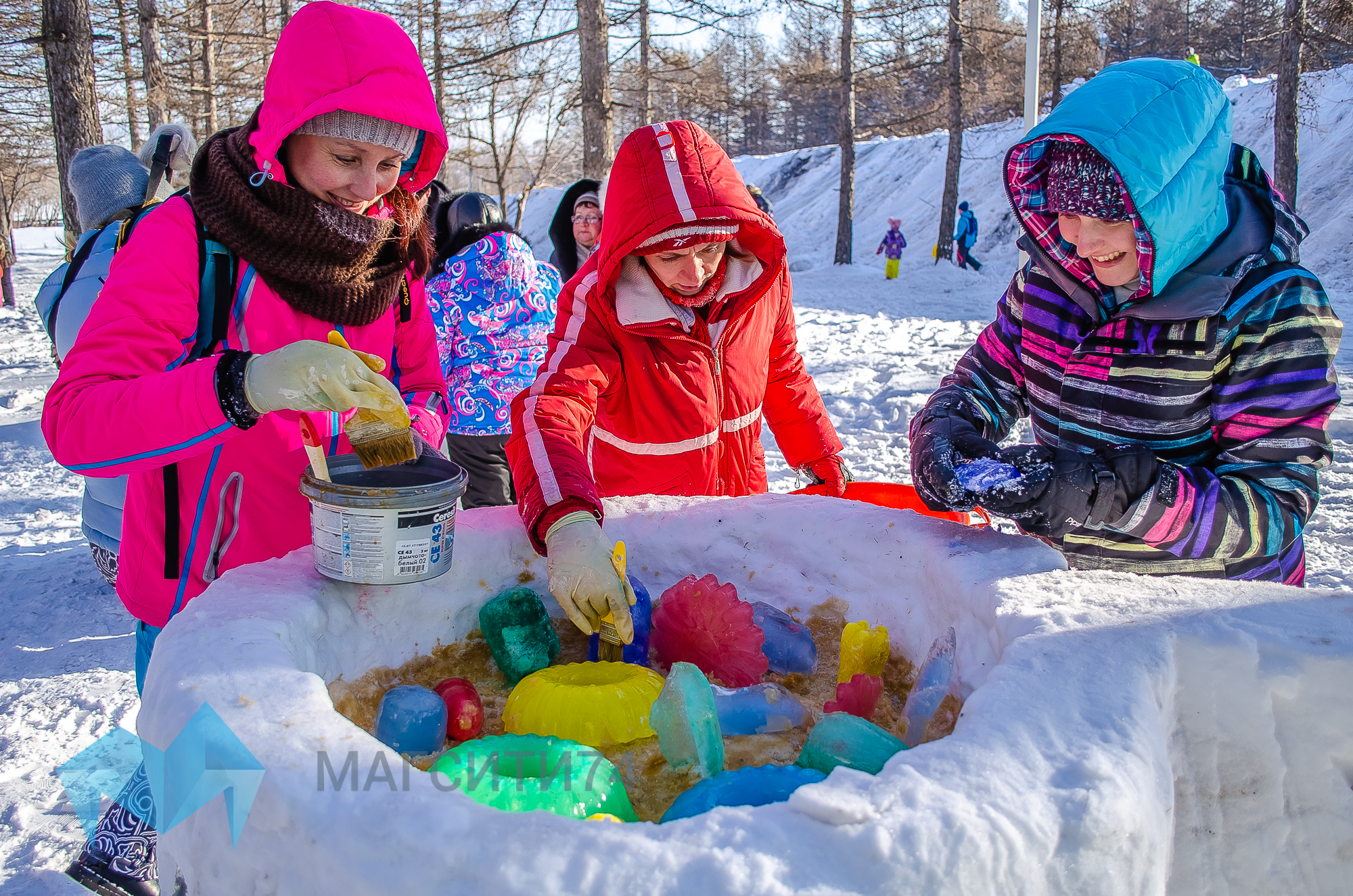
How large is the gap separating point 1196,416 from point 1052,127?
63 cm

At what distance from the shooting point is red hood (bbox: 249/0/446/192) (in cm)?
164

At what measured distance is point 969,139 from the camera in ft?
77.7

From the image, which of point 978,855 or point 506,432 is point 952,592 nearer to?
point 978,855

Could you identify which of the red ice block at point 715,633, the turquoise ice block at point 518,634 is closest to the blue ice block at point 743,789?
the red ice block at point 715,633

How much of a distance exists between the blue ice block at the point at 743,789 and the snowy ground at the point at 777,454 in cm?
185

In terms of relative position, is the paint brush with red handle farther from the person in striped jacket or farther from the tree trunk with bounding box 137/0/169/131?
the tree trunk with bounding box 137/0/169/131

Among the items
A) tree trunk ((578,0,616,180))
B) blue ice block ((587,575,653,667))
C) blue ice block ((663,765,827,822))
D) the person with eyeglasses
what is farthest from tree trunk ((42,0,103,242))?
blue ice block ((663,765,827,822))

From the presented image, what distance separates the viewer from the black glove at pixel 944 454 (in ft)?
5.34

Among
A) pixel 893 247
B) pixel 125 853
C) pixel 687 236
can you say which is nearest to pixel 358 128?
pixel 687 236

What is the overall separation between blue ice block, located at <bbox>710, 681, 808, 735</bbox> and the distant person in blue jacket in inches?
633

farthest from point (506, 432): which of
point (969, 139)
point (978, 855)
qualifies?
point (969, 139)

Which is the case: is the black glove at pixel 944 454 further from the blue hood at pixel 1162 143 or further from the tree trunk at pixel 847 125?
the tree trunk at pixel 847 125

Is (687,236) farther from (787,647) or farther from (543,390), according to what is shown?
(787,647)

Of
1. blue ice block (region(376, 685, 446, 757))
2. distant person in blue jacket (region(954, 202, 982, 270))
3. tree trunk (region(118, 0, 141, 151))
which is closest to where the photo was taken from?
blue ice block (region(376, 685, 446, 757))
